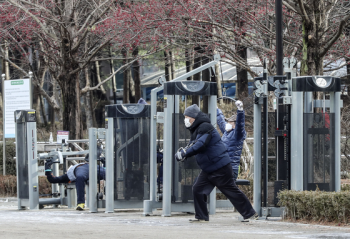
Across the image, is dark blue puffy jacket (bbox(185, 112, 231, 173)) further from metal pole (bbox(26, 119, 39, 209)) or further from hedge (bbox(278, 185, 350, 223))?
metal pole (bbox(26, 119, 39, 209))

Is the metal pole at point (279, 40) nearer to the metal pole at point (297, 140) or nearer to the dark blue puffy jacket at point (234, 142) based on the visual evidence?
the dark blue puffy jacket at point (234, 142)

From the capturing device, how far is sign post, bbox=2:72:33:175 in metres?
16.8

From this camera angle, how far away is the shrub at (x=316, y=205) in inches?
330

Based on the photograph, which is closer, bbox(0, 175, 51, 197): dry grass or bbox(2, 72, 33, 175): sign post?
bbox(0, 175, 51, 197): dry grass

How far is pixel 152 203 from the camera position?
10.9 m

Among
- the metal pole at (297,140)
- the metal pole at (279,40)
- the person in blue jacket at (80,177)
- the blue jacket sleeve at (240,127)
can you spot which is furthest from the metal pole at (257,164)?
the person in blue jacket at (80,177)

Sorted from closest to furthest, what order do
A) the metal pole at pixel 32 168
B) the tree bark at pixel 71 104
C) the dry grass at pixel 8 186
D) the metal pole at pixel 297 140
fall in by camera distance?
the metal pole at pixel 297 140 → the metal pole at pixel 32 168 → the dry grass at pixel 8 186 → the tree bark at pixel 71 104

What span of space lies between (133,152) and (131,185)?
1.96 feet

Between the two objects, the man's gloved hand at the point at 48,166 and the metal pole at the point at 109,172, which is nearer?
the metal pole at the point at 109,172

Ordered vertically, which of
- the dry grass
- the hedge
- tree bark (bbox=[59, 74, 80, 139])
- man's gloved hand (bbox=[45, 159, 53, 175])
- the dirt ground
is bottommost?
the dry grass

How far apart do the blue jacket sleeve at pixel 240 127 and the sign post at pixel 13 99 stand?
7.86m

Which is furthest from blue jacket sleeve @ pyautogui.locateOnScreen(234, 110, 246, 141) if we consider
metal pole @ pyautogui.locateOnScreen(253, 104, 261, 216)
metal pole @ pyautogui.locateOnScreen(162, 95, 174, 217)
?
metal pole @ pyautogui.locateOnScreen(162, 95, 174, 217)

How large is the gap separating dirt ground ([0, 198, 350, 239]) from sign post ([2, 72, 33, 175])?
6579 millimetres

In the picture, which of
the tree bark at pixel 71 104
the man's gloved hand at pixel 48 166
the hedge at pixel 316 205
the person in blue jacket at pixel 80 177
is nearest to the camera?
the hedge at pixel 316 205
